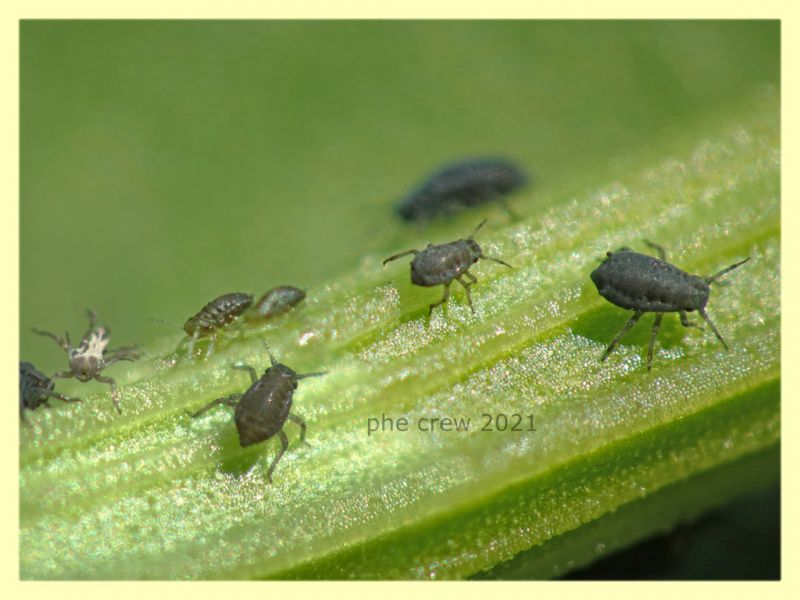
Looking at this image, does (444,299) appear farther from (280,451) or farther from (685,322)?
(685,322)

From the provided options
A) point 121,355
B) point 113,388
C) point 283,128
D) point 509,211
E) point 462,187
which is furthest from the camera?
point 462,187

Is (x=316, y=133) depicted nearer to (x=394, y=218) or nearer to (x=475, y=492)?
(x=394, y=218)

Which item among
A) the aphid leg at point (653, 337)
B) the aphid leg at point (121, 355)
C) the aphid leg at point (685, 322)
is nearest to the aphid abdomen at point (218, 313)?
the aphid leg at point (121, 355)

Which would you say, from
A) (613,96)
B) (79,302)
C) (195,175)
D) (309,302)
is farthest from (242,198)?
(613,96)

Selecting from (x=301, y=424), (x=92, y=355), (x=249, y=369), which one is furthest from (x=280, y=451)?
(x=92, y=355)

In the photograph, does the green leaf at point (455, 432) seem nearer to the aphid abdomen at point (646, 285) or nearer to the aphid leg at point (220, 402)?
the aphid leg at point (220, 402)
